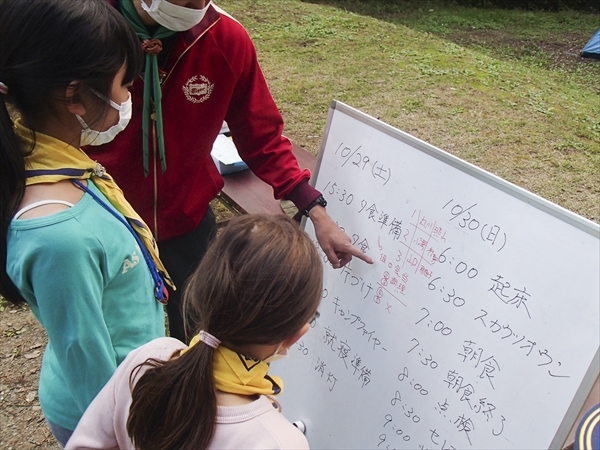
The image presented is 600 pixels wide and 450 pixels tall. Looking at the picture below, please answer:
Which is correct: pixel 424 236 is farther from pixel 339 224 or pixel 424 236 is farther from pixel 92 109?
pixel 92 109

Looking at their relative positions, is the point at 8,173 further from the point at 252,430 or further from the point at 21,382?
the point at 21,382

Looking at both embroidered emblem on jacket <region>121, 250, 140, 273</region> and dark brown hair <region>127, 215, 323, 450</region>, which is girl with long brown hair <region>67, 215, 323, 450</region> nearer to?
dark brown hair <region>127, 215, 323, 450</region>

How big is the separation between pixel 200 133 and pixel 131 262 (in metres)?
0.60

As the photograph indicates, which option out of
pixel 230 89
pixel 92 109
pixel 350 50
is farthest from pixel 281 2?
→ pixel 92 109

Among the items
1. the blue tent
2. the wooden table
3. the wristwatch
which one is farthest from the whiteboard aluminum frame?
the blue tent

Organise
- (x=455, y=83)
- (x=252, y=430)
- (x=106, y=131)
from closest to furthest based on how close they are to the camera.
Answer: (x=252, y=430) → (x=106, y=131) → (x=455, y=83)

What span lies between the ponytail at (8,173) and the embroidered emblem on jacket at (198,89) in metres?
0.61

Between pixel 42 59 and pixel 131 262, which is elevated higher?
pixel 42 59

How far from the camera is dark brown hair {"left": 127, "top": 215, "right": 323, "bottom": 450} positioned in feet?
3.13

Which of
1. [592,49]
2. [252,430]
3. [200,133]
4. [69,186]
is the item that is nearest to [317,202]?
[200,133]

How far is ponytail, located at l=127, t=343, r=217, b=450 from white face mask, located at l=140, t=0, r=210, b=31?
91 cm

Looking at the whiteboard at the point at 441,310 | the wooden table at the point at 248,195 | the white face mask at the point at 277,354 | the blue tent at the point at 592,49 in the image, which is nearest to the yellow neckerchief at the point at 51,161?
the white face mask at the point at 277,354

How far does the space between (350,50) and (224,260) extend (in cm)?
607

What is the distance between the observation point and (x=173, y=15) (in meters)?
1.45
